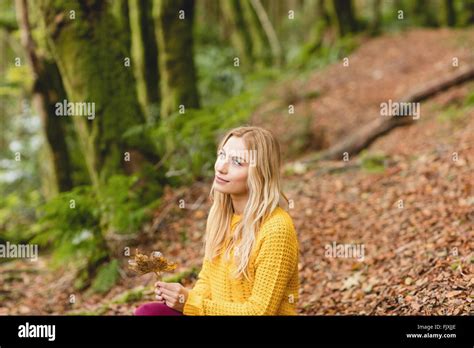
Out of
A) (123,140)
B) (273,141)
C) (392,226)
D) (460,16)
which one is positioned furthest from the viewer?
(460,16)

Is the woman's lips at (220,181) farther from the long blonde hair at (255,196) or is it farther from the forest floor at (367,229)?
the forest floor at (367,229)

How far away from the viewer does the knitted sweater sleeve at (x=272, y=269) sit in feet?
9.63

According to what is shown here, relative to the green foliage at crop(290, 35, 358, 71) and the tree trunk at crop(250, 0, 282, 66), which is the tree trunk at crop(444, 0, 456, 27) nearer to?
the green foliage at crop(290, 35, 358, 71)

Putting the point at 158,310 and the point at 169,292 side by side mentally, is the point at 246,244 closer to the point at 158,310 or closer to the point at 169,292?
the point at 169,292

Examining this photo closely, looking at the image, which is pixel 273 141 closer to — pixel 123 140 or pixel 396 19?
pixel 123 140

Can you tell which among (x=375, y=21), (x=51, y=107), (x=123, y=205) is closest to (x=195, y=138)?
(x=123, y=205)

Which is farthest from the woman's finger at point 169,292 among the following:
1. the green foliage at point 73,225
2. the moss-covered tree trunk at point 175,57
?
the moss-covered tree trunk at point 175,57

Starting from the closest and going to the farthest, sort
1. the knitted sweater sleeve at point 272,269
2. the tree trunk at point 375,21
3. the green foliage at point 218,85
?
the knitted sweater sleeve at point 272,269, the green foliage at point 218,85, the tree trunk at point 375,21

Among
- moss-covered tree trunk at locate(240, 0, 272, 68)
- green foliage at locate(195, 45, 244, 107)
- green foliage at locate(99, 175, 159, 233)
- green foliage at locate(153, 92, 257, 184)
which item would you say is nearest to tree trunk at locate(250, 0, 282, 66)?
moss-covered tree trunk at locate(240, 0, 272, 68)

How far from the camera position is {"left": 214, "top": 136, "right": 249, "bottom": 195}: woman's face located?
10.3 feet

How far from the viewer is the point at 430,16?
17.7 meters

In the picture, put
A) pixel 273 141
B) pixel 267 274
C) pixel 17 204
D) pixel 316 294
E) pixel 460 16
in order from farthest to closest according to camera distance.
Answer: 1. pixel 460 16
2. pixel 17 204
3. pixel 316 294
4. pixel 273 141
5. pixel 267 274

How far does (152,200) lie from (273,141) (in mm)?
3813
